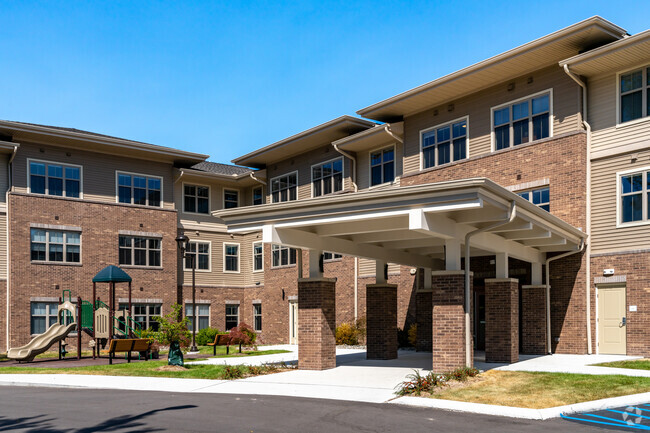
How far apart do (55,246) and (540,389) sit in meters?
23.9

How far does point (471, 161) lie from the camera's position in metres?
24.0

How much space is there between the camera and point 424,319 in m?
24.0

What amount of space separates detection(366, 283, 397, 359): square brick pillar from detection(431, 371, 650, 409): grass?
5.72 meters

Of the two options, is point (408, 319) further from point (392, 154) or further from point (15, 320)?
point (15, 320)

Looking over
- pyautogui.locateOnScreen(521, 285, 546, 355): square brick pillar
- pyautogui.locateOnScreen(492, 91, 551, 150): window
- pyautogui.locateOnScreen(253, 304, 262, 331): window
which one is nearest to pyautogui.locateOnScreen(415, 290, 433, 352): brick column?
pyautogui.locateOnScreen(521, 285, 546, 355): square brick pillar

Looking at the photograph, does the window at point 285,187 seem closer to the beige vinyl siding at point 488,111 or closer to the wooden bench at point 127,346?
the beige vinyl siding at point 488,111

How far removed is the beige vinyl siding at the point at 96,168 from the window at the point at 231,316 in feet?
21.8

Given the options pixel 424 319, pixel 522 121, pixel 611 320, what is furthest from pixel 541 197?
pixel 424 319

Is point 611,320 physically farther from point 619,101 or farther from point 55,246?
point 55,246

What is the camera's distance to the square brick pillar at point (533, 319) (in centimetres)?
2070

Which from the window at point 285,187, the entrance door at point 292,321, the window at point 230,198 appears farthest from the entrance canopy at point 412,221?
the window at point 230,198

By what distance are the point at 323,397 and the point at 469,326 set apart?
162 inches

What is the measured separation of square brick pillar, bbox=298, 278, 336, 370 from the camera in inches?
686

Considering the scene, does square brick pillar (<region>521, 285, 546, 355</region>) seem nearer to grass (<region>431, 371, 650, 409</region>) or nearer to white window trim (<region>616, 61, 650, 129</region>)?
white window trim (<region>616, 61, 650, 129</region>)
